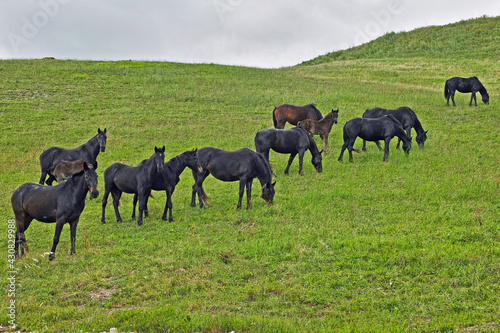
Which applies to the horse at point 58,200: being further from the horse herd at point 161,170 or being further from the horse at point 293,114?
the horse at point 293,114

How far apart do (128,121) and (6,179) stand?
35.9ft

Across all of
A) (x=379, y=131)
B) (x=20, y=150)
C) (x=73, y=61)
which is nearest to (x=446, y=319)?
(x=379, y=131)

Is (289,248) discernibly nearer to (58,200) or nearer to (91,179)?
(91,179)

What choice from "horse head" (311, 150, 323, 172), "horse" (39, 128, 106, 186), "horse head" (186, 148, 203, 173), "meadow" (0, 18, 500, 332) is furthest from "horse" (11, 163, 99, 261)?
"horse head" (311, 150, 323, 172)

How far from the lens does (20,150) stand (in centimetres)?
2464

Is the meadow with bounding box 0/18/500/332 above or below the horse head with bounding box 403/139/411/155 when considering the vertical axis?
below

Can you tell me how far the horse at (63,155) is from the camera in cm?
1672

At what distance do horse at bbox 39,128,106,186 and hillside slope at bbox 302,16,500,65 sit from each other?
45.1 m

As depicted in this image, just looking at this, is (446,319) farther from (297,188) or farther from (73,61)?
(73,61)

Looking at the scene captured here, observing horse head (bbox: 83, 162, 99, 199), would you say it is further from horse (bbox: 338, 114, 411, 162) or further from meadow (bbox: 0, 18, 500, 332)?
horse (bbox: 338, 114, 411, 162)

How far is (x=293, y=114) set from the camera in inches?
936

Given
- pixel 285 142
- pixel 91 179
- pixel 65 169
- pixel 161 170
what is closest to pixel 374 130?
pixel 285 142

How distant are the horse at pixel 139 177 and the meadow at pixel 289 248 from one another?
0.80m

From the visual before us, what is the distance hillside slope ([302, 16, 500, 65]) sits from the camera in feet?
175
